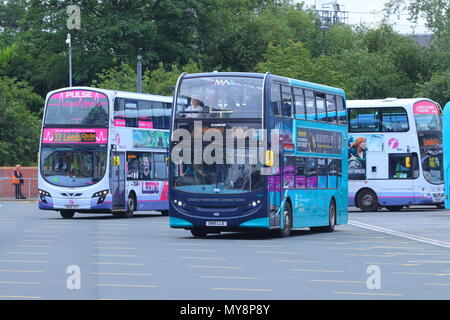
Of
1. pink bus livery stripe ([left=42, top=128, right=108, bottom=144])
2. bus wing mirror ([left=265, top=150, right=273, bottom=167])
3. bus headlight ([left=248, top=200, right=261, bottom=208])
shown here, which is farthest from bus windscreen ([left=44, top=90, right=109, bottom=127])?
bus headlight ([left=248, top=200, right=261, bottom=208])

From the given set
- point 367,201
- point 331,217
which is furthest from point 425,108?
point 331,217

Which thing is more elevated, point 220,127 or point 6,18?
point 6,18

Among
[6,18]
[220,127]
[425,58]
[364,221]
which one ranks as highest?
[6,18]

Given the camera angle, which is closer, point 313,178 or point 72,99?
point 313,178

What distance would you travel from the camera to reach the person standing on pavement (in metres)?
59.8

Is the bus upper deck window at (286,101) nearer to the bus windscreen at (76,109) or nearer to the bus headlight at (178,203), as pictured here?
the bus headlight at (178,203)

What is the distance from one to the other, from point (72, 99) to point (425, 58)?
134ft

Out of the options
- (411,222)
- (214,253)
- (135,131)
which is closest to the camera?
(214,253)

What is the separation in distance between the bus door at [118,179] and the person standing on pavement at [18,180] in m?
21.2

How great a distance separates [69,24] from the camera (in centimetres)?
7638

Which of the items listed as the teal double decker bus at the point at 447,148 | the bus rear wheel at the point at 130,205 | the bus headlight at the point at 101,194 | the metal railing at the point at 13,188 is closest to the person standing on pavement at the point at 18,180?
the metal railing at the point at 13,188
